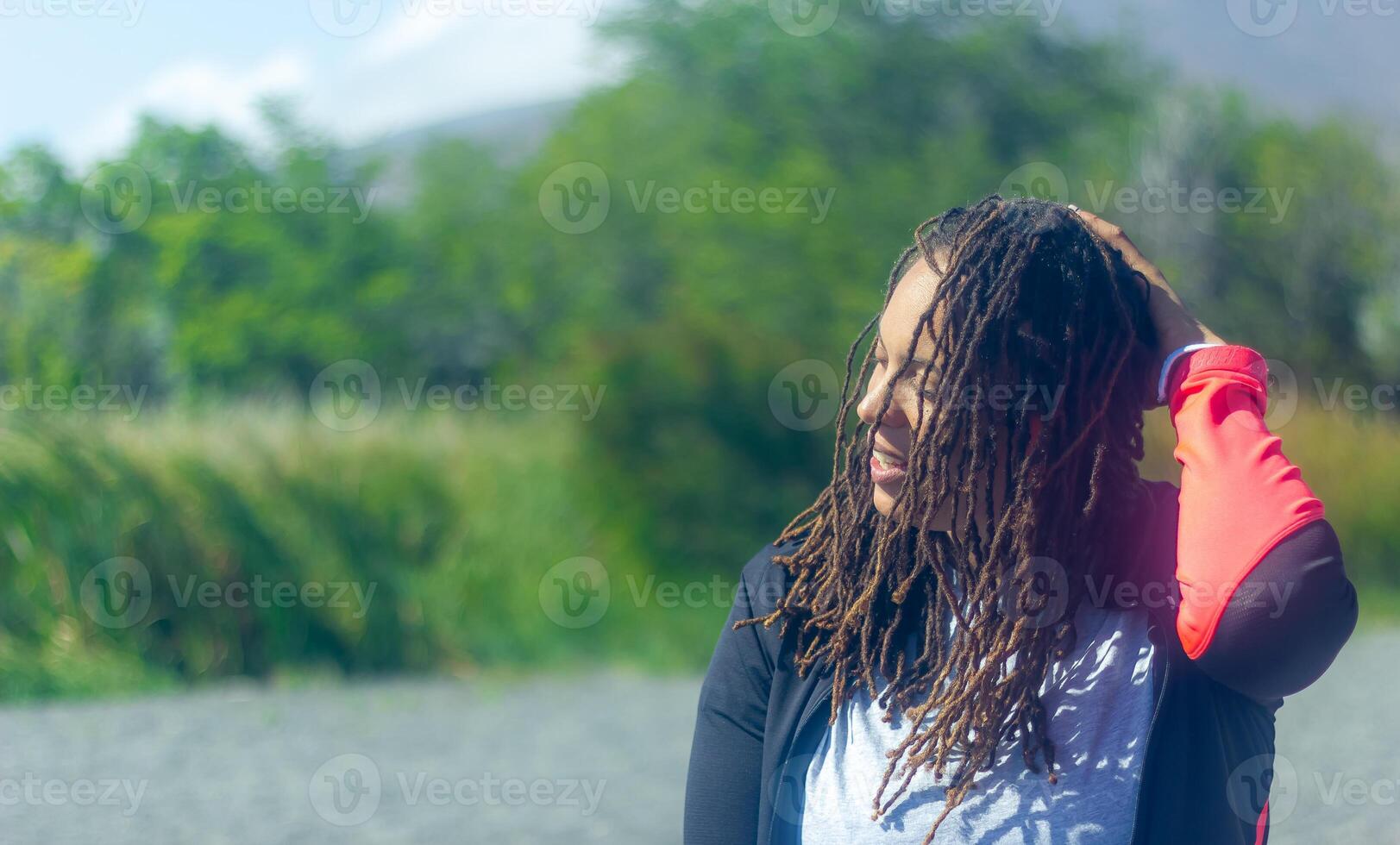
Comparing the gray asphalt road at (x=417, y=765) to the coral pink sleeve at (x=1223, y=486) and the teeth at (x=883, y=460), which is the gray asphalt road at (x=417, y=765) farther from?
the coral pink sleeve at (x=1223, y=486)

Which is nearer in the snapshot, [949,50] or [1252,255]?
[1252,255]

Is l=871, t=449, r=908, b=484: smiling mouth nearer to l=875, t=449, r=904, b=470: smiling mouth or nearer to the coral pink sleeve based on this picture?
l=875, t=449, r=904, b=470: smiling mouth

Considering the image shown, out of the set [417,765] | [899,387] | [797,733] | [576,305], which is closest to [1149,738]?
[797,733]

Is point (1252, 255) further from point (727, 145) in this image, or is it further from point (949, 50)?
point (727, 145)

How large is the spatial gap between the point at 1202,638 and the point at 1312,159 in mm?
28674

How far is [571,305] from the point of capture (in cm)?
2858

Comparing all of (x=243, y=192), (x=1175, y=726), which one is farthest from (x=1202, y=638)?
(x=243, y=192)

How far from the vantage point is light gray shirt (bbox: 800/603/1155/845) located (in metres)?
1.59

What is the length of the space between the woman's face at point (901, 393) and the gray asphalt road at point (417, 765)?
3737mm

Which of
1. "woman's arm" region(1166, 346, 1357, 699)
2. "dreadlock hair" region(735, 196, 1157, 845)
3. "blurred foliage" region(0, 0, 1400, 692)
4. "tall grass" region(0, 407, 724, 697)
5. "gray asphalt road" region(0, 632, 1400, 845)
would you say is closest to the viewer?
"woman's arm" region(1166, 346, 1357, 699)

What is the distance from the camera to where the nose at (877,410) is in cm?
175

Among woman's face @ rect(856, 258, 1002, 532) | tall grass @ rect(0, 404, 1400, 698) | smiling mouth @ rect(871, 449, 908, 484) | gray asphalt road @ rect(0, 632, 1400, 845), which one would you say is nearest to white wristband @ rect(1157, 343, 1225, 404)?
woman's face @ rect(856, 258, 1002, 532)

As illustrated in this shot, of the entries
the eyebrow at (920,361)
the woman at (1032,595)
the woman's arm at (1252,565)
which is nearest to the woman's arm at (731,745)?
the woman at (1032,595)

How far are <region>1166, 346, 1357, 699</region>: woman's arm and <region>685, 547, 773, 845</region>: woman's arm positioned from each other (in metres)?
0.55
